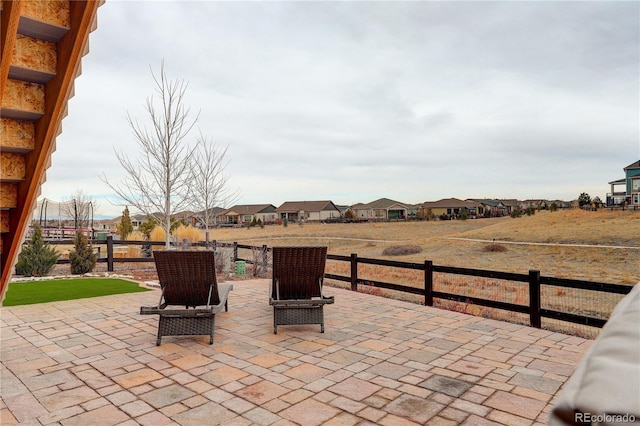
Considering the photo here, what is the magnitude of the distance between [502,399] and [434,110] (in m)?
15.0

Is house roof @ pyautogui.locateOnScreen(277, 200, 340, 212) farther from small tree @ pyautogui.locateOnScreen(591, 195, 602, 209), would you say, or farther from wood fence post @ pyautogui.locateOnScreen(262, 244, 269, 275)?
wood fence post @ pyautogui.locateOnScreen(262, 244, 269, 275)

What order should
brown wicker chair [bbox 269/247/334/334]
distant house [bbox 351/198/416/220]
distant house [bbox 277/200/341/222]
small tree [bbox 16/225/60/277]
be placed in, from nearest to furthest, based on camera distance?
1. brown wicker chair [bbox 269/247/334/334]
2. small tree [bbox 16/225/60/277]
3. distant house [bbox 277/200/341/222]
4. distant house [bbox 351/198/416/220]

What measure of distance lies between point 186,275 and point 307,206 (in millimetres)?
72512

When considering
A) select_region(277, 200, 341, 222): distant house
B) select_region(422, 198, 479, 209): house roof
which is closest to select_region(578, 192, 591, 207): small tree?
select_region(422, 198, 479, 209): house roof

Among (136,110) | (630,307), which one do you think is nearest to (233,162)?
(136,110)

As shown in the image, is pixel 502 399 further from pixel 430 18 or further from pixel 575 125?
pixel 575 125

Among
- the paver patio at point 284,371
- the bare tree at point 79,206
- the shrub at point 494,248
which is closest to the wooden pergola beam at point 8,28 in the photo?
the paver patio at point 284,371

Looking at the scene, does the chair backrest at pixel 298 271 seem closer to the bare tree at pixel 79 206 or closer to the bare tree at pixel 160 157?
the bare tree at pixel 160 157

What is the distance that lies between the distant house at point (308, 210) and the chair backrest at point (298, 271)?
67277 millimetres

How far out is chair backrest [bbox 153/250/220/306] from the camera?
518cm

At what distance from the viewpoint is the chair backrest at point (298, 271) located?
5.73m

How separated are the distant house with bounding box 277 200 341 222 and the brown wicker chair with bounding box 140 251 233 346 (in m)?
67.8

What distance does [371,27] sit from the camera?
1190cm

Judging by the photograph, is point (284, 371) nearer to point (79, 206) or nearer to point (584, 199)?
point (79, 206)
